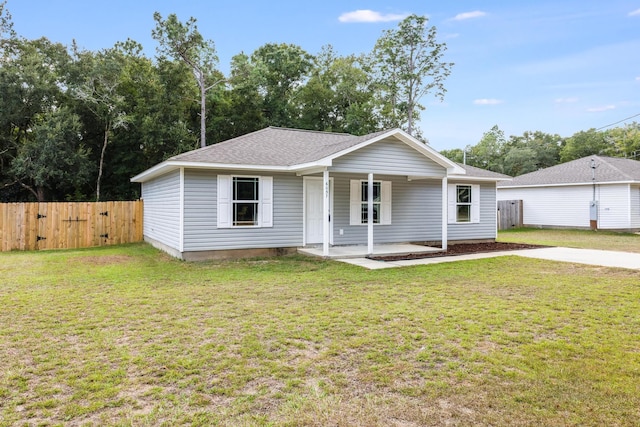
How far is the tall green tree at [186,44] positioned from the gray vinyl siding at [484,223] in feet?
47.3

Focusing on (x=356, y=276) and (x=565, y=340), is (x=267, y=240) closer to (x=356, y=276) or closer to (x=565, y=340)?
(x=356, y=276)

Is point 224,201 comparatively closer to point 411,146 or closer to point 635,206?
point 411,146

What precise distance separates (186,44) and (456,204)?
18.2 m

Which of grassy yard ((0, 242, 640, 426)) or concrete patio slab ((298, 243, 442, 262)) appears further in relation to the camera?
concrete patio slab ((298, 243, 442, 262))

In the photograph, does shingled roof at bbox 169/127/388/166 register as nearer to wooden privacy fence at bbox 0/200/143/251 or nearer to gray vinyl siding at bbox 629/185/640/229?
wooden privacy fence at bbox 0/200/143/251

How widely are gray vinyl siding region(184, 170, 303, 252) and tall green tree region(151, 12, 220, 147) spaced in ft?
39.3

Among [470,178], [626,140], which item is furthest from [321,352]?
[626,140]

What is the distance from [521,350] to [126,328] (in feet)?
14.6

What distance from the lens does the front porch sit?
10.5 meters

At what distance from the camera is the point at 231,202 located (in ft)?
34.6

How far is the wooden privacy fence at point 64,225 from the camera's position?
12.7 meters

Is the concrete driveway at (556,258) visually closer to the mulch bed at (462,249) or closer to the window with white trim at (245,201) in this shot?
the mulch bed at (462,249)

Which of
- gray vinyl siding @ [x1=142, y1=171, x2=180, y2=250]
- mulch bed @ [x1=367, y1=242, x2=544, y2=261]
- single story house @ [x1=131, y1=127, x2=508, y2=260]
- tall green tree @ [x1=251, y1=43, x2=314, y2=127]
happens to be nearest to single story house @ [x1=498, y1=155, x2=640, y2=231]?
mulch bed @ [x1=367, y1=242, x2=544, y2=261]

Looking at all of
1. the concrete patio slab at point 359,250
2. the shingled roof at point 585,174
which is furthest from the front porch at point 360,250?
the shingled roof at point 585,174
